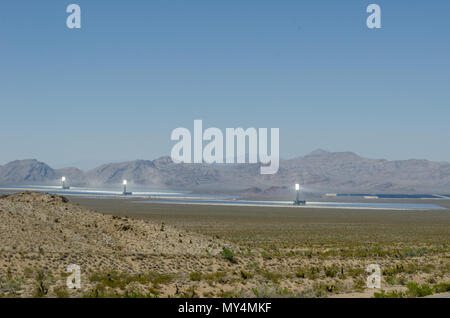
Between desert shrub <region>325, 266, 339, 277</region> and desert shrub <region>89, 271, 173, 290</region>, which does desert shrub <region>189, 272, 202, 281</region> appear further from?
desert shrub <region>325, 266, 339, 277</region>

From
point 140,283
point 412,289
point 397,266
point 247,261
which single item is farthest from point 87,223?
point 412,289

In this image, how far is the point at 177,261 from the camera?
112ft

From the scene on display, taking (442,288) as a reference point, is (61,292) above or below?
above

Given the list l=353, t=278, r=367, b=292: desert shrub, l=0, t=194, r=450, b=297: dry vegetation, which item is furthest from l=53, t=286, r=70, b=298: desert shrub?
l=353, t=278, r=367, b=292: desert shrub

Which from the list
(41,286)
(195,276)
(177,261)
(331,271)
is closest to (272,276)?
(331,271)

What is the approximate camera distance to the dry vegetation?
85.5 feet

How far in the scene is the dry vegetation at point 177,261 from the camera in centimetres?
2605

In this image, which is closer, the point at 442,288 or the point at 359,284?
the point at 442,288

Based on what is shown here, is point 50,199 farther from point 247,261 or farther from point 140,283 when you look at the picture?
point 140,283

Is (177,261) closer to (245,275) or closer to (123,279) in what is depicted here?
(245,275)

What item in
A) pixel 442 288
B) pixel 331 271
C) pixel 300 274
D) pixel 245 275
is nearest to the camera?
pixel 442 288
